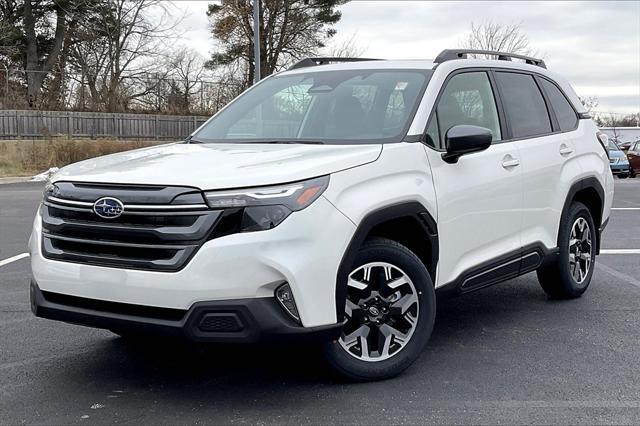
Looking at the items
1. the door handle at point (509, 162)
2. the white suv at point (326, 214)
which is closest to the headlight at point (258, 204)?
the white suv at point (326, 214)

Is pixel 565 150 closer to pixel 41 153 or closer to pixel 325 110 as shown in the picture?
pixel 325 110

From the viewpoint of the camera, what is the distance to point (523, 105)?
5438 mm

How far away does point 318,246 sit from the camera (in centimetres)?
344

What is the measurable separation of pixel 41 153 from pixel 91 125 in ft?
11.7

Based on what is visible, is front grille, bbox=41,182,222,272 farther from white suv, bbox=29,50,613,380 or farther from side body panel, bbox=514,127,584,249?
side body panel, bbox=514,127,584,249

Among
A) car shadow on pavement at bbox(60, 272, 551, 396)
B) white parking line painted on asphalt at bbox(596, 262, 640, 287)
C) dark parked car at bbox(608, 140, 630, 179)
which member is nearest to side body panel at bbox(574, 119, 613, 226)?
white parking line painted on asphalt at bbox(596, 262, 640, 287)

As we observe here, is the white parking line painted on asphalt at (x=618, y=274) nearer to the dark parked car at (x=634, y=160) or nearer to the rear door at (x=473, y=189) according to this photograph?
the rear door at (x=473, y=189)

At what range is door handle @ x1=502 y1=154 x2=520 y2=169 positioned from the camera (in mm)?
4836

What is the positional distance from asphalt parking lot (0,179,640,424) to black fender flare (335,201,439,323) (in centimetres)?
40

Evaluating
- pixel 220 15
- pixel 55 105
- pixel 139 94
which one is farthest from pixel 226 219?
pixel 220 15

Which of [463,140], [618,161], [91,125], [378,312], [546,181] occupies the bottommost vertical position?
[618,161]

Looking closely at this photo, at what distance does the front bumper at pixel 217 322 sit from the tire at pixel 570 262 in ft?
9.17

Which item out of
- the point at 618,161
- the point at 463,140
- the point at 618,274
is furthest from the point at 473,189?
the point at 618,161

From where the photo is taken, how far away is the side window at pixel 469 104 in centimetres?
462
